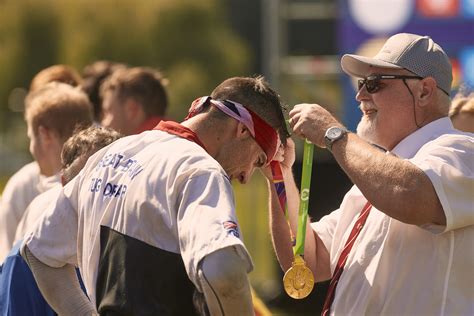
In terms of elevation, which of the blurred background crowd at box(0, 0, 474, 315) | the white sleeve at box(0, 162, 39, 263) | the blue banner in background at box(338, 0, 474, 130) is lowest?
the blurred background crowd at box(0, 0, 474, 315)

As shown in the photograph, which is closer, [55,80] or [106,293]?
[106,293]

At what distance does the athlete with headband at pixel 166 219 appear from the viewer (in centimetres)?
411

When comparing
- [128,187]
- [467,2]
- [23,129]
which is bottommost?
[23,129]

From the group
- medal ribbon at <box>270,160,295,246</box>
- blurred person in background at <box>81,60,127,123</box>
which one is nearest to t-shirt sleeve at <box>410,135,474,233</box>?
medal ribbon at <box>270,160,295,246</box>

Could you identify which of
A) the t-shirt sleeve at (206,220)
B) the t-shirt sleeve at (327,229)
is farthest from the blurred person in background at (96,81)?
the t-shirt sleeve at (206,220)

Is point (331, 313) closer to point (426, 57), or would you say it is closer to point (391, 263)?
point (391, 263)

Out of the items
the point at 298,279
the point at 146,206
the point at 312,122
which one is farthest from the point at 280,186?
the point at 146,206

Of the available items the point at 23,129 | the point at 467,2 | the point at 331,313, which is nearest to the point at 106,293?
the point at 331,313

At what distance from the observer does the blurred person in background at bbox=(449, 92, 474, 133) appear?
245 inches

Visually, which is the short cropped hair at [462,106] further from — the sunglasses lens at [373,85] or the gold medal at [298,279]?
the gold medal at [298,279]

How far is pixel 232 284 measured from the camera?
4.07 metres

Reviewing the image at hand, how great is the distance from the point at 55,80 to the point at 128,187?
10.7 ft

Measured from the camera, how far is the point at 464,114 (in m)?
6.25

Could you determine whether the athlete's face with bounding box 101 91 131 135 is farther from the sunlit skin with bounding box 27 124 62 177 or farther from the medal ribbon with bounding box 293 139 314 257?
the medal ribbon with bounding box 293 139 314 257
